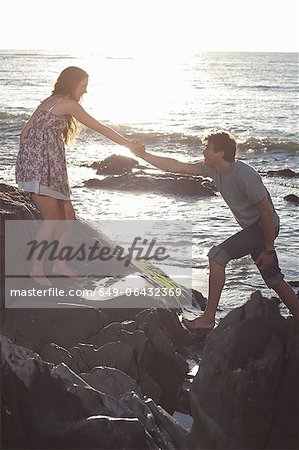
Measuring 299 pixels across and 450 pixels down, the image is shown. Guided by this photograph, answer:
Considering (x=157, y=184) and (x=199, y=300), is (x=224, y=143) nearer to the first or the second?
(x=199, y=300)

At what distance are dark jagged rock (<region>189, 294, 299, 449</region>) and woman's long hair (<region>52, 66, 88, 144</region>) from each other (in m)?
2.76

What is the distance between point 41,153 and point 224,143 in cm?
155

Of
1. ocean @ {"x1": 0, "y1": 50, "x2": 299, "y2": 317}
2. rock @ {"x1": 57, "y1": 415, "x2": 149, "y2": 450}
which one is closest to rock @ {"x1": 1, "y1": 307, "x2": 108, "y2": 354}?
rock @ {"x1": 57, "y1": 415, "x2": 149, "y2": 450}

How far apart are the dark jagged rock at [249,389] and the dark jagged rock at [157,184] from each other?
12726 mm

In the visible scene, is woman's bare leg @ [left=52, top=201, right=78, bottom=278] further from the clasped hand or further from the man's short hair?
the man's short hair

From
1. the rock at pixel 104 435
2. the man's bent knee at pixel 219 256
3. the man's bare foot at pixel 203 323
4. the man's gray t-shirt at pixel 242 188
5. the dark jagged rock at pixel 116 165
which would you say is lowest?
the dark jagged rock at pixel 116 165

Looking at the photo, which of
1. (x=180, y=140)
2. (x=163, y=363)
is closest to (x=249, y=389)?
(x=163, y=363)

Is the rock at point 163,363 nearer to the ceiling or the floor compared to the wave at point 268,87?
nearer to the ceiling

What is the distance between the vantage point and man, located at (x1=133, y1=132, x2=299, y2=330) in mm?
6078

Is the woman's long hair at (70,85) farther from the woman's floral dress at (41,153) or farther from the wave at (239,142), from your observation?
the wave at (239,142)

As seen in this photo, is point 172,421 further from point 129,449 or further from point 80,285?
point 80,285

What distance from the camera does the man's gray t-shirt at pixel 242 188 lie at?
6023mm

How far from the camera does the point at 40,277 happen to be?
22.1ft

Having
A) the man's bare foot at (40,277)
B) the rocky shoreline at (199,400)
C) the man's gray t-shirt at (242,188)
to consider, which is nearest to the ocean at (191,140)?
the man's gray t-shirt at (242,188)
